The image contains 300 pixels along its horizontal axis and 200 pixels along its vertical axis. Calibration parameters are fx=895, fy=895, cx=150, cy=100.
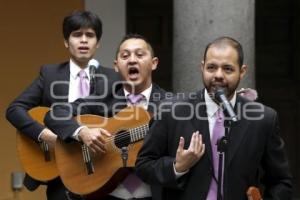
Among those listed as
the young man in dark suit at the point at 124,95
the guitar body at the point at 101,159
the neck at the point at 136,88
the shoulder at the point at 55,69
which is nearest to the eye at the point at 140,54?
the young man in dark suit at the point at 124,95

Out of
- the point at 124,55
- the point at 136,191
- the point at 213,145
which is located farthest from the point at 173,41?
the point at 213,145

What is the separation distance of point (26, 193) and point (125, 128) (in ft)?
11.2

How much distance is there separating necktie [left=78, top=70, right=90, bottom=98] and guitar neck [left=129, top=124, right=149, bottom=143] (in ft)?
1.83

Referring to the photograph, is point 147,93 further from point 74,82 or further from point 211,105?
point 211,105

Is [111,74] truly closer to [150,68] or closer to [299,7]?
[150,68]

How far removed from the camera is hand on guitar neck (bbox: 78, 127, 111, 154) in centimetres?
454

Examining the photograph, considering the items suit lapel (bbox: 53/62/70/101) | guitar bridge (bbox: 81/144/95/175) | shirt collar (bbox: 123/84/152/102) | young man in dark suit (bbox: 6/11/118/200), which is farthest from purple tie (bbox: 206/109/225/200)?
suit lapel (bbox: 53/62/70/101)

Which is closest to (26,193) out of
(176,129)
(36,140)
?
(36,140)

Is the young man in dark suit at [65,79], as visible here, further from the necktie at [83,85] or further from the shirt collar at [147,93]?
the shirt collar at [147,93]

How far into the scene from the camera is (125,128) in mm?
4598

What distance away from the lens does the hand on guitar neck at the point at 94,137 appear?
179 inches

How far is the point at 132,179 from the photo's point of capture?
4535mm

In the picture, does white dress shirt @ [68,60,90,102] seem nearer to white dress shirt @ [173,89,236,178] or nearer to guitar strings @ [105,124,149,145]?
guitar strings @ [105,124,149,145]

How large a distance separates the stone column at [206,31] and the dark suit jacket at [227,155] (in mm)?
1802
